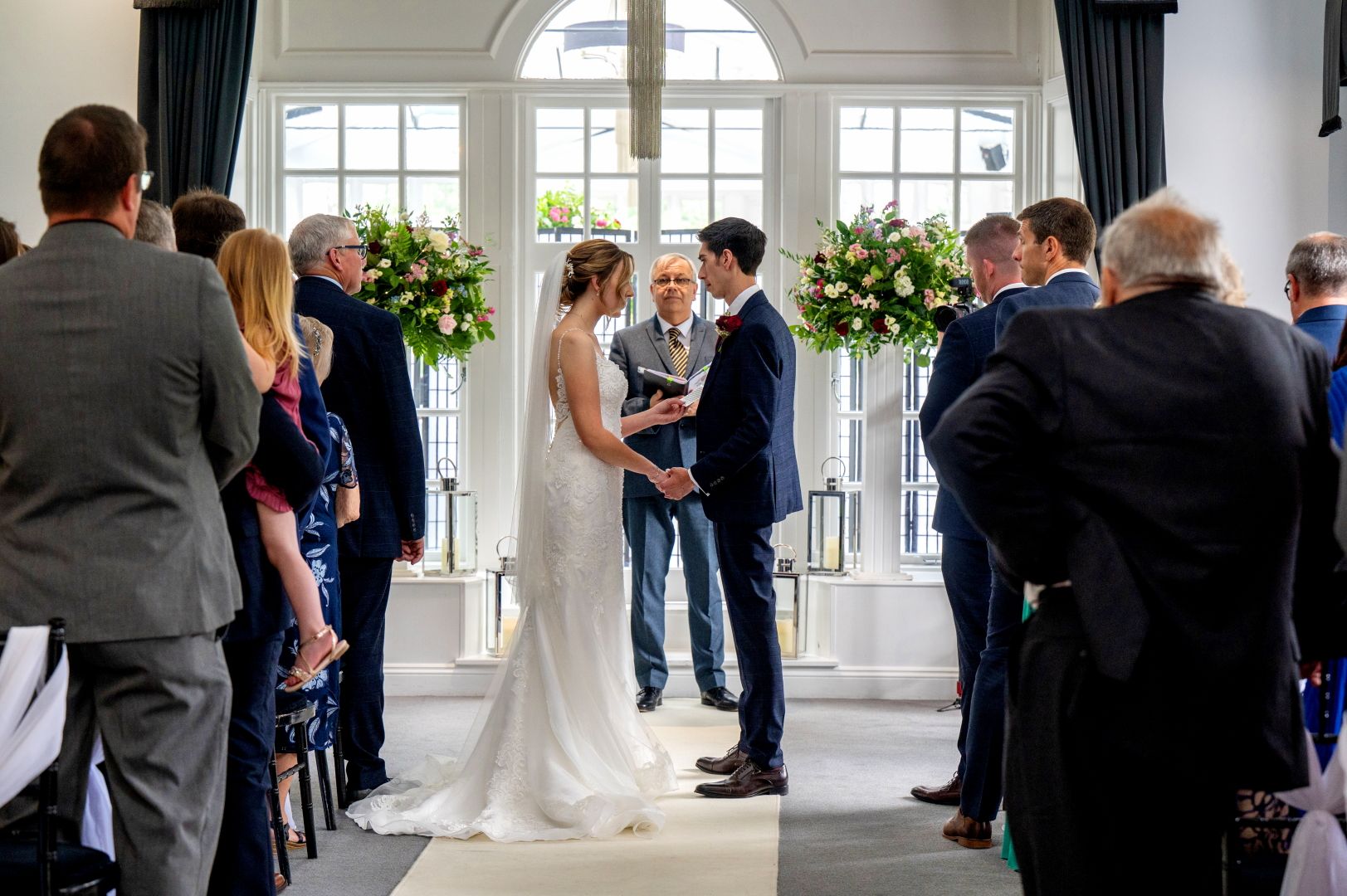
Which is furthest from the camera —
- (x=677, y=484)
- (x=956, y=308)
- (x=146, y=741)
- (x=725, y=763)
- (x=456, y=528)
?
(x=456, y=528)

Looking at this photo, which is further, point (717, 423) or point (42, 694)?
point (717, 423)

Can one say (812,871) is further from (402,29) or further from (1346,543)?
(402,29)

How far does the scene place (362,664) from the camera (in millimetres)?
4605

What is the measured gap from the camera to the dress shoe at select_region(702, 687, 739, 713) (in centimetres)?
621

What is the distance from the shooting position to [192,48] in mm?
6406

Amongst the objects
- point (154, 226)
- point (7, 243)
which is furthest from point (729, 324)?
point (7, 243)

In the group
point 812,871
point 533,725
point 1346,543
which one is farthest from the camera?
point 533,725

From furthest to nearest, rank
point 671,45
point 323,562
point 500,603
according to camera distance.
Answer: point 671,45
point 500,603
point 323,562

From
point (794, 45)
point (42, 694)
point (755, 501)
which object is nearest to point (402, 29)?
point (794, 45)

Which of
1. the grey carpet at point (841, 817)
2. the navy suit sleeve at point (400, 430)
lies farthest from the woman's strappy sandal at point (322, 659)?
the navy suit sleeve at point (400, 430)

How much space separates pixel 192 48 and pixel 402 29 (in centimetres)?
107

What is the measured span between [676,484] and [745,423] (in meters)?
0.37

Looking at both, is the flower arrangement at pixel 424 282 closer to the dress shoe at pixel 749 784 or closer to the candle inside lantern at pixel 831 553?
the candle inside lantern at pixel 831 553

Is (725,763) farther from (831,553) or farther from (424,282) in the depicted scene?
(424,282)
